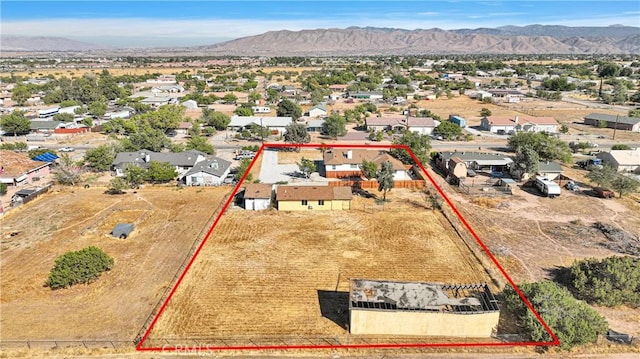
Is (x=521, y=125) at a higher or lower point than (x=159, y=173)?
higher

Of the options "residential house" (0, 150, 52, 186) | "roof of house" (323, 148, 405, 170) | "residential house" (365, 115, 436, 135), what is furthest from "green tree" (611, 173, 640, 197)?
"residential house" (0, 150, 52, 186)

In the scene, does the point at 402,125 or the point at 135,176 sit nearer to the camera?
the point at 135,176

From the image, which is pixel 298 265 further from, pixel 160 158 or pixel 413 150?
pixel 160 158

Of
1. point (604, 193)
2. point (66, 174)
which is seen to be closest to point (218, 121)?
point (66, 174)

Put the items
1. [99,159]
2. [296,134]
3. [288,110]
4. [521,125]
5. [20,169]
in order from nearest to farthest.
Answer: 1. [20,169]
2. [99,159]
3. [296,134]
4. [521,125]
5. [288,110]

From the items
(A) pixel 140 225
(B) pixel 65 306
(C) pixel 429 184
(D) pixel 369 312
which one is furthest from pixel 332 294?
(C) pixel 429 184

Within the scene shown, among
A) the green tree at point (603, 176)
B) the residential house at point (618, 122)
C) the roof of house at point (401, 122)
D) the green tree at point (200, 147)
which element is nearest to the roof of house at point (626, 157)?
the green tree at point (603, 176)

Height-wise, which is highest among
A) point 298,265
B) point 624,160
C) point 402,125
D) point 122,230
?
point 402,125

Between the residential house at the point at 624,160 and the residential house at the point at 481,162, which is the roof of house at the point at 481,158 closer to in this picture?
the residential house at the point at 481,162
